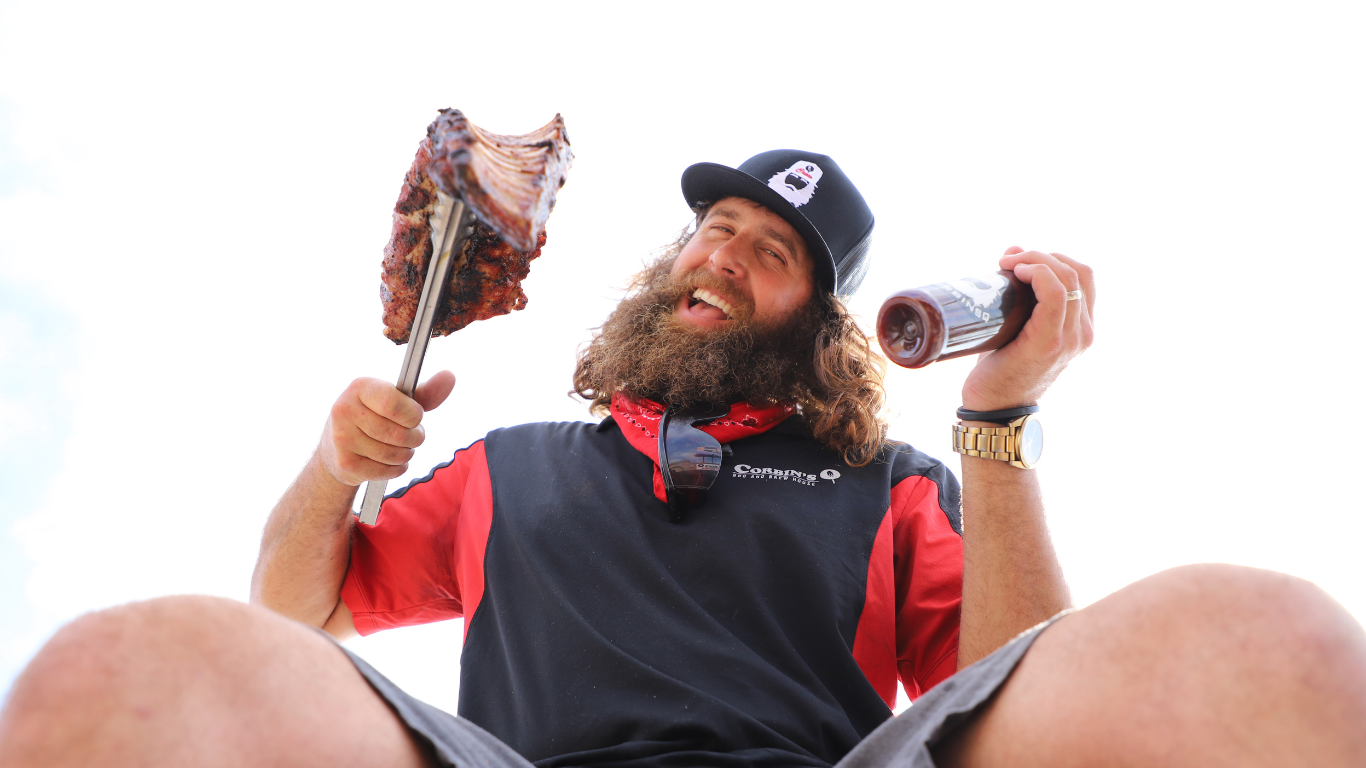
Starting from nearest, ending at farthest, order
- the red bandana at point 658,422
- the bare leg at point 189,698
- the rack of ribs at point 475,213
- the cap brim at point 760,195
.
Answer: the bare leg at point 189,698 < the rack of ribs at point 475,213 < the red bandana at point 658,422 < the cap brim at point 760,195

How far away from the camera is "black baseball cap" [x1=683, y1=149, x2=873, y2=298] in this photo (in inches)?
93.3

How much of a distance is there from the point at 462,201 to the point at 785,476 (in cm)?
91

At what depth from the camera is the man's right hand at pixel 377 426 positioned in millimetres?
1652

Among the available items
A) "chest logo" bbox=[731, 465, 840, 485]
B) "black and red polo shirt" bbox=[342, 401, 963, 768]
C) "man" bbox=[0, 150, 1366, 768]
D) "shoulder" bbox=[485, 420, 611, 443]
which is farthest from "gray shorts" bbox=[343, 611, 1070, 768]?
"shoulder" bbox=[485, 420, 611, 443]

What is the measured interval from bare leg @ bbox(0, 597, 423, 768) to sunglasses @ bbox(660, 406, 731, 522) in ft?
2.87

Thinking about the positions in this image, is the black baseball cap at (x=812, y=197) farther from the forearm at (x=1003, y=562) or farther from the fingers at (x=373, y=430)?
the fingers at (x=373, y=430)

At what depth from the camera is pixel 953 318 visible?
151 cm

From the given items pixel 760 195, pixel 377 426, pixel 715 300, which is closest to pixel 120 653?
pixel 377 426

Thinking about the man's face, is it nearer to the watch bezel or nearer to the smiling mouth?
the smiling mouth

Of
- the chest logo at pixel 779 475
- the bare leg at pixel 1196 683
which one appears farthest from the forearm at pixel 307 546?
the bare leg at pixel 1196 683

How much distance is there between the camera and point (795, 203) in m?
2.35

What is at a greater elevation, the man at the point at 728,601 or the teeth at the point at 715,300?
the teeth at the point at 715,300

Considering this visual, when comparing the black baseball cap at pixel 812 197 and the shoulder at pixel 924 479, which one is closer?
the shoulder at pixel 924 479

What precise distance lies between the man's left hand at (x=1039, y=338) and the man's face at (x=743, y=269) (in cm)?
76
